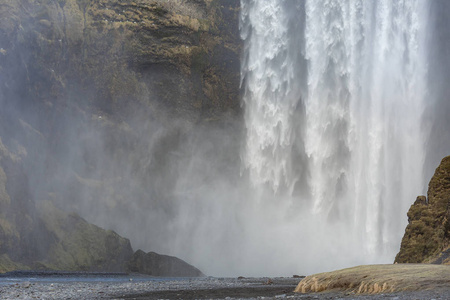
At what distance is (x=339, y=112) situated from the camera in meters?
61.8

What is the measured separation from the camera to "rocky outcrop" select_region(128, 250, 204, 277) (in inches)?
2226

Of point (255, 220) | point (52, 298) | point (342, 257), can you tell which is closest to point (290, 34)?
point (255, 220)

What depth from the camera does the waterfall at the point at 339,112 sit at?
2275 inches

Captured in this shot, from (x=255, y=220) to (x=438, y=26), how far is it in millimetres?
28107

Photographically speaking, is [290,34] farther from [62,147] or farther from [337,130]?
[62,147]

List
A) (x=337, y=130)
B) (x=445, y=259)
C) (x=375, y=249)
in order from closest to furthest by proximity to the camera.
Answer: (x=445, y=259), (x=375, y=249), (x=337, y=130)

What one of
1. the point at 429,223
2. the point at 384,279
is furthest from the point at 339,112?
the point at 384,279

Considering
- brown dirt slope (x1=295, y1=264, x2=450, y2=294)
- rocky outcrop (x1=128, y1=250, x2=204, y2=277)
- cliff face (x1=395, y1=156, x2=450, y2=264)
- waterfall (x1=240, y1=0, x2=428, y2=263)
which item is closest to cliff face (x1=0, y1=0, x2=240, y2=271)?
rocky outcrop (x1=128, y1=250, x2=204, y2=277)

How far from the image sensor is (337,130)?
61.7m

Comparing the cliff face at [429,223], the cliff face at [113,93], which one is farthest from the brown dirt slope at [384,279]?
the cliff face at [113,93]

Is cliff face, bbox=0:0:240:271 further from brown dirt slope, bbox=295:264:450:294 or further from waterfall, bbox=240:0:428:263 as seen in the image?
brown dirt slope, bbox=295:264:450:294

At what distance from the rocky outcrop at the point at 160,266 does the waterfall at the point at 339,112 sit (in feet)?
44.4

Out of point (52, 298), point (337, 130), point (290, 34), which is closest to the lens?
point (52, 298)

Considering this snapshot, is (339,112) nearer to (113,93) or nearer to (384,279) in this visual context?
(113,93)
